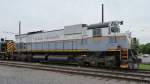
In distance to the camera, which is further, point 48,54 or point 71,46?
point 48,54

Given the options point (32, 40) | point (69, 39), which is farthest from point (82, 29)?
point (32, 40)

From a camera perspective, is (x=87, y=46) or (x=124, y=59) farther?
(x=87, y=46)

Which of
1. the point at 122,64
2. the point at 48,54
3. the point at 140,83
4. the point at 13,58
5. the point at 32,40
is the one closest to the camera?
the point at 140,83

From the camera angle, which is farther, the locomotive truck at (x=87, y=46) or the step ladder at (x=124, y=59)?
the locomotive truck at (x=87, y=46)

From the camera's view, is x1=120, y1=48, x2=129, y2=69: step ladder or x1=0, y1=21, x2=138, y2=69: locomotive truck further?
x1=0, y1=21, x2=138, y2=69: locomotive truck

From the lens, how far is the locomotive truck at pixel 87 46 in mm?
17734

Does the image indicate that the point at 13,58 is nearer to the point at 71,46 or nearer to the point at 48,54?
the point at 48,54

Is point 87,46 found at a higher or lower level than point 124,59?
higher

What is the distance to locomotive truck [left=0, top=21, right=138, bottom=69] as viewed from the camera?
1773 centimetres

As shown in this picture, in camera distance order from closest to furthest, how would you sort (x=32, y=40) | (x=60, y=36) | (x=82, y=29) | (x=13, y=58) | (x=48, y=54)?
1. (x=82, y=29)
2. (x=60, y=36)
3. (x=48, y=54)
4. (x=32, y=40)
5. (x=13, y=58)

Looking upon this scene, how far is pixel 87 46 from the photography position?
20203 mm

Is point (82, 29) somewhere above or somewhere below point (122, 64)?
above

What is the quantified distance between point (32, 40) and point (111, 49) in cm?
1111

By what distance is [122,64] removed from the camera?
55.7 ft
